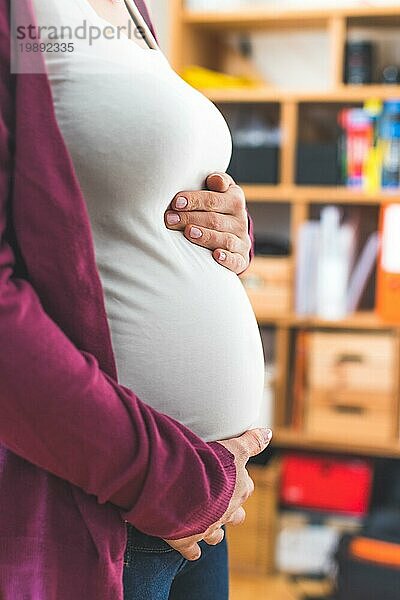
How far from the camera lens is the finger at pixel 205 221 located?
0.94 meters

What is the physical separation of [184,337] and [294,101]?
200cm

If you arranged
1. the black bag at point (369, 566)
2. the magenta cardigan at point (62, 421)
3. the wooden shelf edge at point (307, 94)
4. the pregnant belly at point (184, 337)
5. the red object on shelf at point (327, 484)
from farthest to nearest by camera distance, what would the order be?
the red object on shelf at point (327, 484)
the wooden shelf edge at point (307, 94)
the black bag at point (369, 566)
the pregnant belly at point (184, 337)
the magenta cardigan at point (62, 421)

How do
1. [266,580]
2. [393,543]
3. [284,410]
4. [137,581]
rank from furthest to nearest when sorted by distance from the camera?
1. [284,410]
2. [266,580]
3. [393,543]
4. [137,581]

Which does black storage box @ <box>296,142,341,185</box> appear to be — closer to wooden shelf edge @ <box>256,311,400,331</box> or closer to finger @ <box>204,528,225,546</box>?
wooden shelf edge @ <box>256,311,400,331</box>

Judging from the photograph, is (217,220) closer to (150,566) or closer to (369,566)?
(150,566)

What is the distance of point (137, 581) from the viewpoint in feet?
2.94

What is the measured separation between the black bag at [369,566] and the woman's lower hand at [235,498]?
1.44m

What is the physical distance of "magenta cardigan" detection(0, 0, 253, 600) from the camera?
2.52ft

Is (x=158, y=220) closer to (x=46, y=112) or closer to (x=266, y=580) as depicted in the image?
(x=46, y=112)

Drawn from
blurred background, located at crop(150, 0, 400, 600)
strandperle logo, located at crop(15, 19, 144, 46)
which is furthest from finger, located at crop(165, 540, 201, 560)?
blurred background, located at crop(150, 0, 400, 600)

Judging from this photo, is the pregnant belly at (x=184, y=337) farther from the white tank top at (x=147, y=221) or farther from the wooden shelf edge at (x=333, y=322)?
the wooden shelf edge at (x=333, y=322)

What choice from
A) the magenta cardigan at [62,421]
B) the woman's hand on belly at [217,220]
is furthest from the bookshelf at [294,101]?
the magenta cardigan at [62,421]

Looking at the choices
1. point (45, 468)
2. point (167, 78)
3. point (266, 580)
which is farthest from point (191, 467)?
point (266, 580)

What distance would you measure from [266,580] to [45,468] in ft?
6.61
